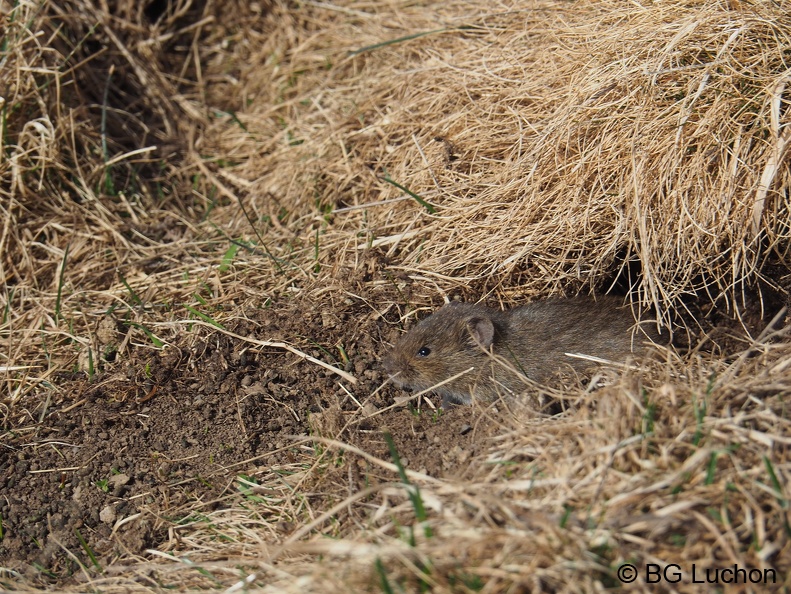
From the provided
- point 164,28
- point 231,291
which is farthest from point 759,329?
point 164,28

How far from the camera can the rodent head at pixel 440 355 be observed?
14.9 ft

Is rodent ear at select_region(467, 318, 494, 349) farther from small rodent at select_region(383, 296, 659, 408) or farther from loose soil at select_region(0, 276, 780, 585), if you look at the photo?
loose soil at select_region(0, 276, 780, 585)

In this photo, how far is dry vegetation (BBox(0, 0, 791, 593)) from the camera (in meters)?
2.82

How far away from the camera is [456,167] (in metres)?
5.21

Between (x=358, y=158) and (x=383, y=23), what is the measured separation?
164 cm

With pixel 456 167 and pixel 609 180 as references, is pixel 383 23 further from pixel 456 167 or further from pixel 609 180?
pixel 609 180

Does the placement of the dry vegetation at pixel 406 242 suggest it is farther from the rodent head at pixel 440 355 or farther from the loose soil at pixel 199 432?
the rodent head at pixel 440 355

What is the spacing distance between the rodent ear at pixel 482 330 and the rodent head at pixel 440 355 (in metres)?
0.05

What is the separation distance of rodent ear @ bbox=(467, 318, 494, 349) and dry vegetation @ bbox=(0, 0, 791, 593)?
0.49m

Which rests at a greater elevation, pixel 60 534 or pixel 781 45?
pixel 781 45

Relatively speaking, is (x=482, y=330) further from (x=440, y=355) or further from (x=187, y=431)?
(x=187, y=431)
